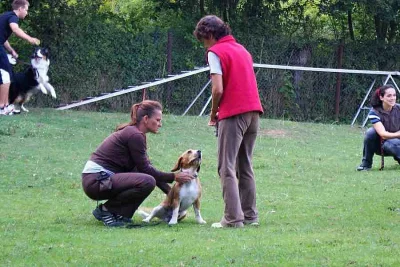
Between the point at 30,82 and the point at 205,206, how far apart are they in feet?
31.6

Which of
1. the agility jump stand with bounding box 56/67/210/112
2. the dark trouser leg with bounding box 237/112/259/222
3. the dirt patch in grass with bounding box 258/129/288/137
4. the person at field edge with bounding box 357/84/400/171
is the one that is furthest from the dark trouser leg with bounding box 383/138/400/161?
the agility jump stand with bounding box 56/67/210/112

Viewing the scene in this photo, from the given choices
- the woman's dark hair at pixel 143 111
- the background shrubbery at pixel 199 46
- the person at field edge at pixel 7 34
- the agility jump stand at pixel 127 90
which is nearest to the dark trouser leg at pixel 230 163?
the woman's dark hair at pixel 143 111

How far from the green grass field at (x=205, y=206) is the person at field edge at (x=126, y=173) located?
0.30 m

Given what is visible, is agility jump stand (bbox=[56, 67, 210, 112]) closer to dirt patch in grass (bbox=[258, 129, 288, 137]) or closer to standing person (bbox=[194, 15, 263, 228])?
dirt patch in grass (bbox=[258, 129, 288, 137])

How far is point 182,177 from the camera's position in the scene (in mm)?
8641

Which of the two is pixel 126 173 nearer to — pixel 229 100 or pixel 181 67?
pixel 229 100

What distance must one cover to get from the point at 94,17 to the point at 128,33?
1.02 m

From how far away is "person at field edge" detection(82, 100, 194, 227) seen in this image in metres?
8.66

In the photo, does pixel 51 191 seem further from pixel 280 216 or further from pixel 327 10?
pixel 327 10

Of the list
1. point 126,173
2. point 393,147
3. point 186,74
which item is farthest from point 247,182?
point 186,74

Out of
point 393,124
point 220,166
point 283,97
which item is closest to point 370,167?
point 393,124

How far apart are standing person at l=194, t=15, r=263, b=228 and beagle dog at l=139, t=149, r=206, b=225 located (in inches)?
14.1

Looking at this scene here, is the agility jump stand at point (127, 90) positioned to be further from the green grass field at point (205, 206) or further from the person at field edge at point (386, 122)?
the person at field edge at point (386, 122)

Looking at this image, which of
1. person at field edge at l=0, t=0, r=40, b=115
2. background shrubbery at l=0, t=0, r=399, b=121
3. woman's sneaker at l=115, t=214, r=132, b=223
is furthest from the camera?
background shrubbery at l=0, t=0, r=399, b=121
